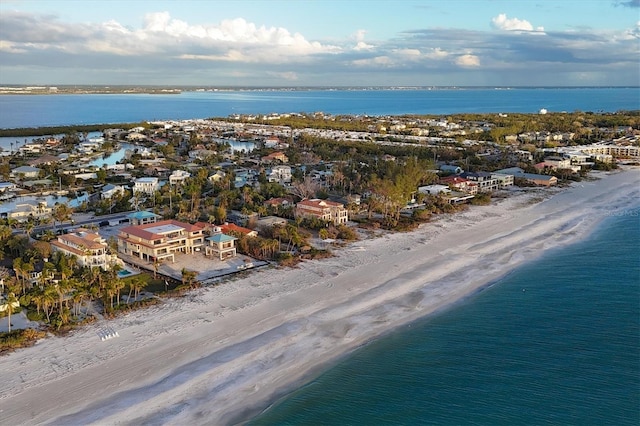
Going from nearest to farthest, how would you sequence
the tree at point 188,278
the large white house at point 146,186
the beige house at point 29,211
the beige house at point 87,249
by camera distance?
1. the tree at point 188,278
2. the beige house at point 87,249
3. the beige house at point 29,211
4. the large white house at point 146,186

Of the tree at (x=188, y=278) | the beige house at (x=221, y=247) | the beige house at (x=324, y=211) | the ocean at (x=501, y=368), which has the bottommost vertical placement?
the ocean at (x=501, y=368)

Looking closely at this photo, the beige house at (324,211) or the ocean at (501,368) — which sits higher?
the beige house at (324,211)

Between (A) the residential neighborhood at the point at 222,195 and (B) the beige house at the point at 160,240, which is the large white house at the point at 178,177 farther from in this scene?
(B) the beige house at the point at 160,240

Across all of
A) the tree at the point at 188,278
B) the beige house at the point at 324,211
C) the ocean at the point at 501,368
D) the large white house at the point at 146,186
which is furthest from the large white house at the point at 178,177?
the ocean at the point at 501,368

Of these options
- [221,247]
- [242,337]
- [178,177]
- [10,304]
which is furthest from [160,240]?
[178,177]

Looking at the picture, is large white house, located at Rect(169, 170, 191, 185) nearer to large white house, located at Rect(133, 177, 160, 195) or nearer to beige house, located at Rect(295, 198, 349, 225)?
large white house, located at Rect(133, 177, 160, 195)

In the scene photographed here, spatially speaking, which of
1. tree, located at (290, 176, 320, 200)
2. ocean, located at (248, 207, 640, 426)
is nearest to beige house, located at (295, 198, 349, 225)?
tree, located at (290, 176, 320, 200)

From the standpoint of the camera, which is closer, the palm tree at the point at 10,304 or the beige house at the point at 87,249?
the palm tree at the point at 10,304
